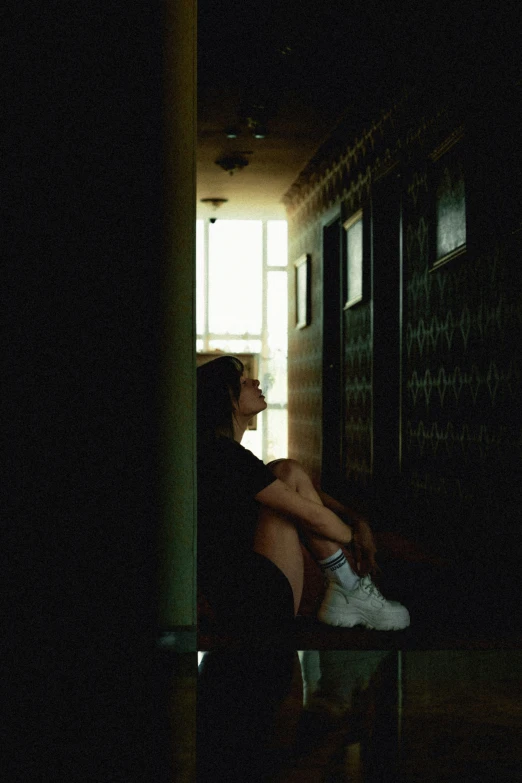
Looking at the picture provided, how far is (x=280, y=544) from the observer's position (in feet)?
7.70

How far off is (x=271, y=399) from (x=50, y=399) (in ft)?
26.3

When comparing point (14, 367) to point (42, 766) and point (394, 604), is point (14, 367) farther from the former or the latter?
point (394, 604)

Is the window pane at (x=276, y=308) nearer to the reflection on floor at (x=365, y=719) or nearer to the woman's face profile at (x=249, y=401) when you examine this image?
the woman's face profile at (x=249, y=401)

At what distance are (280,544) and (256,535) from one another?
8cm

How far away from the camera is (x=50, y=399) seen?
69.4 inches

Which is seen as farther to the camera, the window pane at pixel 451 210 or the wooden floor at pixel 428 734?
the window pane at pixel 451 210

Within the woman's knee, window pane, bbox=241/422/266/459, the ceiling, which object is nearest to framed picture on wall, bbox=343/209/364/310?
the ceiling

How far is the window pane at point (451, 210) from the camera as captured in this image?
3562 millimetres

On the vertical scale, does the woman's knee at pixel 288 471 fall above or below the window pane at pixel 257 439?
above

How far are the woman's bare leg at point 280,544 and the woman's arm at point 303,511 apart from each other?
0.15ft

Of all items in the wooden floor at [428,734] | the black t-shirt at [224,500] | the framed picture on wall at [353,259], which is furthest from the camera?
the framed picture on wall at [353,259]

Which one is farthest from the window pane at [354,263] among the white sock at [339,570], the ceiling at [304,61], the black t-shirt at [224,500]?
the black t-shirt at [224,500]

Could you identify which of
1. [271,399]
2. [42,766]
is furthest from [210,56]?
[271,399]

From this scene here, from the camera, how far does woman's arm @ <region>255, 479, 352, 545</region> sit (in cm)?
229
